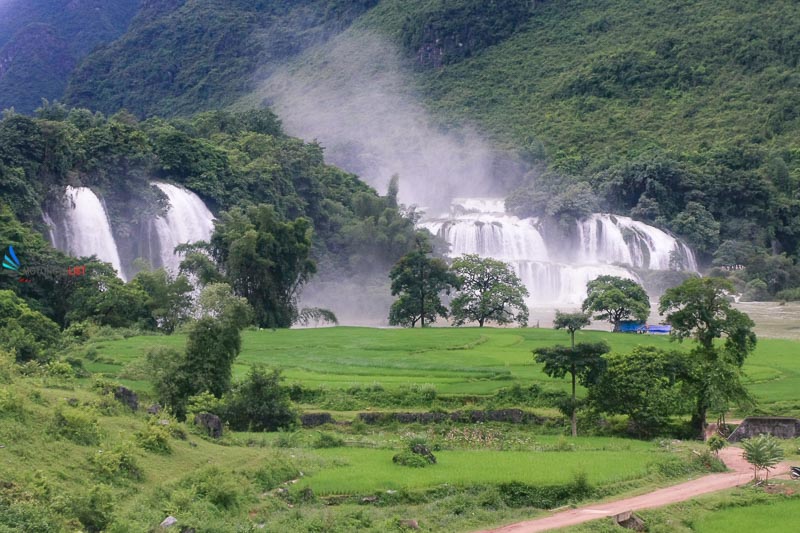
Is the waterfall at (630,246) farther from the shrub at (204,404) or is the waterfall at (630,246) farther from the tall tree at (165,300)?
the shrub at (204,404)

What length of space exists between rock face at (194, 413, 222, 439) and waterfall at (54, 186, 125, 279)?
30.8 meters

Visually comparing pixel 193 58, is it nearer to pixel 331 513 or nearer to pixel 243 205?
pixel 243 205

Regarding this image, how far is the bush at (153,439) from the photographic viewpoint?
18.0 m

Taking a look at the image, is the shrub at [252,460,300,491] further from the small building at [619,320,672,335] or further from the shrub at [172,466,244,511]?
the small building at [619,320,672,335]

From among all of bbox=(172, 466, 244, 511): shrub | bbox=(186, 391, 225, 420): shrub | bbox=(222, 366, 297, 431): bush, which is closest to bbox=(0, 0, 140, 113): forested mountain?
bbox=(222, 366, 297, 431): bush

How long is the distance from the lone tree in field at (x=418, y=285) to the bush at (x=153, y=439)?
1256 inches

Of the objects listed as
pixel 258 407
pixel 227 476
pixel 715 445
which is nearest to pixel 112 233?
pixel 258 407

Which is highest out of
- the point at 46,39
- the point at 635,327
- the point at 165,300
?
the point at 46,39

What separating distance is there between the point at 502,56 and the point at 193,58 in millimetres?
47122

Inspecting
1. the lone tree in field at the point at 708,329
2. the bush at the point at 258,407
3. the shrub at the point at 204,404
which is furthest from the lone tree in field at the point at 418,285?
the shrub at the point at 204,404

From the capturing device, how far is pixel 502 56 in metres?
145

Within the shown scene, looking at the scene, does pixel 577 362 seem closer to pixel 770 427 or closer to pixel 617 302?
pixel 770 427

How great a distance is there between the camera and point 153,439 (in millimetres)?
18078

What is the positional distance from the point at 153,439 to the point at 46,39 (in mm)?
153538
